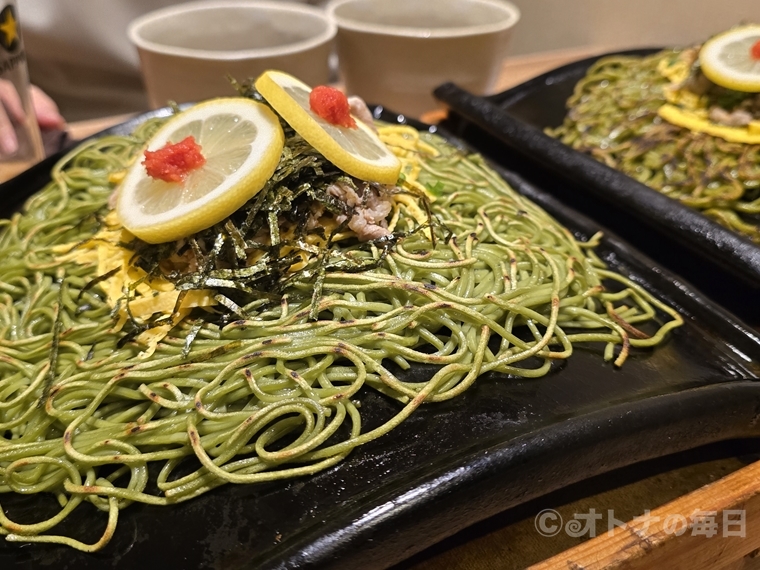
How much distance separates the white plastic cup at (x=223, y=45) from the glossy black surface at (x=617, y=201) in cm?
73

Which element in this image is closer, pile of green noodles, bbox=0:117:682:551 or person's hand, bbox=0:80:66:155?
pile of green noodles, bbox=0:117:682:551

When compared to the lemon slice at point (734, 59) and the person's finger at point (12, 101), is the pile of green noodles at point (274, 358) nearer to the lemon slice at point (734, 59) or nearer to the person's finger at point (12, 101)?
the person's finger at point (12, 101)

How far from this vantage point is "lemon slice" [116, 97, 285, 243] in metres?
1.56

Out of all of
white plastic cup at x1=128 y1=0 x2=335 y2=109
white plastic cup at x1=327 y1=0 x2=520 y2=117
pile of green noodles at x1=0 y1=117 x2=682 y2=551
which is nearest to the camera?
pile of green noodles at x1=0 y1=117 x2=682 y2=551

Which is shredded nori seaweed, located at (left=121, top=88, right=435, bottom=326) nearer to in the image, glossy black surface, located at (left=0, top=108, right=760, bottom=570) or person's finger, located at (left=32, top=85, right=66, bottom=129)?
glossy black surface, located at (left=0, top=108, right=760, bottom=570)

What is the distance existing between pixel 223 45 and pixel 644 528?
3143 mm

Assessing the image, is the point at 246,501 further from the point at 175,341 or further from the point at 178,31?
the point at 178,31

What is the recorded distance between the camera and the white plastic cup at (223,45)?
9.20 feet

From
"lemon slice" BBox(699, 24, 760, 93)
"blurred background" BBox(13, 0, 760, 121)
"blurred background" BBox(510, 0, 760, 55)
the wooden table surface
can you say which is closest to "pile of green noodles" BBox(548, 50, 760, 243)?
"lemon slice" BBox(699, 24, 760, 93)

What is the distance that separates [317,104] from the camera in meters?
1.71

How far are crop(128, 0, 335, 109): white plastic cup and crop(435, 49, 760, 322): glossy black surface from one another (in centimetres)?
73

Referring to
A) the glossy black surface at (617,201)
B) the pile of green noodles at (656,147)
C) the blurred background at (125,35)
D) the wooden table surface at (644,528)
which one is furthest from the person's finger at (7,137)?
the pile of green noodles at (656,147)

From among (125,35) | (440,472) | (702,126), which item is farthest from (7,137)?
(702,126)

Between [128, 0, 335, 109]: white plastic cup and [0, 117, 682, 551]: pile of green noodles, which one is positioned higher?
[128, 0, 335, 109]: white plastic cup
